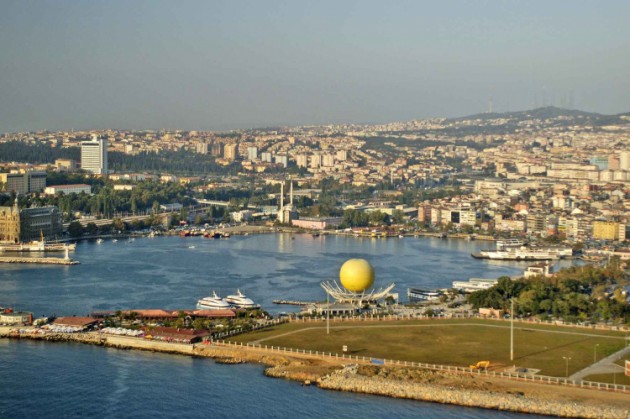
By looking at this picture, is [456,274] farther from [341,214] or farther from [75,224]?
[341,214]

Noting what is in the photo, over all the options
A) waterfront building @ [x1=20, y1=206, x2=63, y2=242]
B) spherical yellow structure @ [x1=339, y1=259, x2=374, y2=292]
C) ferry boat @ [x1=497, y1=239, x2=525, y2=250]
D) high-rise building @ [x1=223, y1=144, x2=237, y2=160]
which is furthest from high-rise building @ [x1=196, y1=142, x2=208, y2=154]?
spherical yellow structure @ [x1=339, y1=259, x2=374, y2=292]

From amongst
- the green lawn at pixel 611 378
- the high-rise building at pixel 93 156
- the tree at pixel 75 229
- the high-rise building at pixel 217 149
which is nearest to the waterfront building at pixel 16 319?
the green lawn at pixel 611 378

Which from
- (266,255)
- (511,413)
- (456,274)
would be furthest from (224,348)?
(266,255)

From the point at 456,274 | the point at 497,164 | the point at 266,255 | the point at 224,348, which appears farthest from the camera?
the point at 497,164

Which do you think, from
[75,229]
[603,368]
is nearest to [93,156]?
[75,229]

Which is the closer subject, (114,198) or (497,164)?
(114,198)

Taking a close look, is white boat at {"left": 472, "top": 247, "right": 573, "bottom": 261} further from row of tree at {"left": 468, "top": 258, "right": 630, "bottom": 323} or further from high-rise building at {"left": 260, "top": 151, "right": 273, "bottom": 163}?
high-rise building at {"left": 260, "top": 151, "right": 273, "bottom": 163}

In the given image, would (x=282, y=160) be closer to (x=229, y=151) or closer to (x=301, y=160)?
(x=301, y=160)
